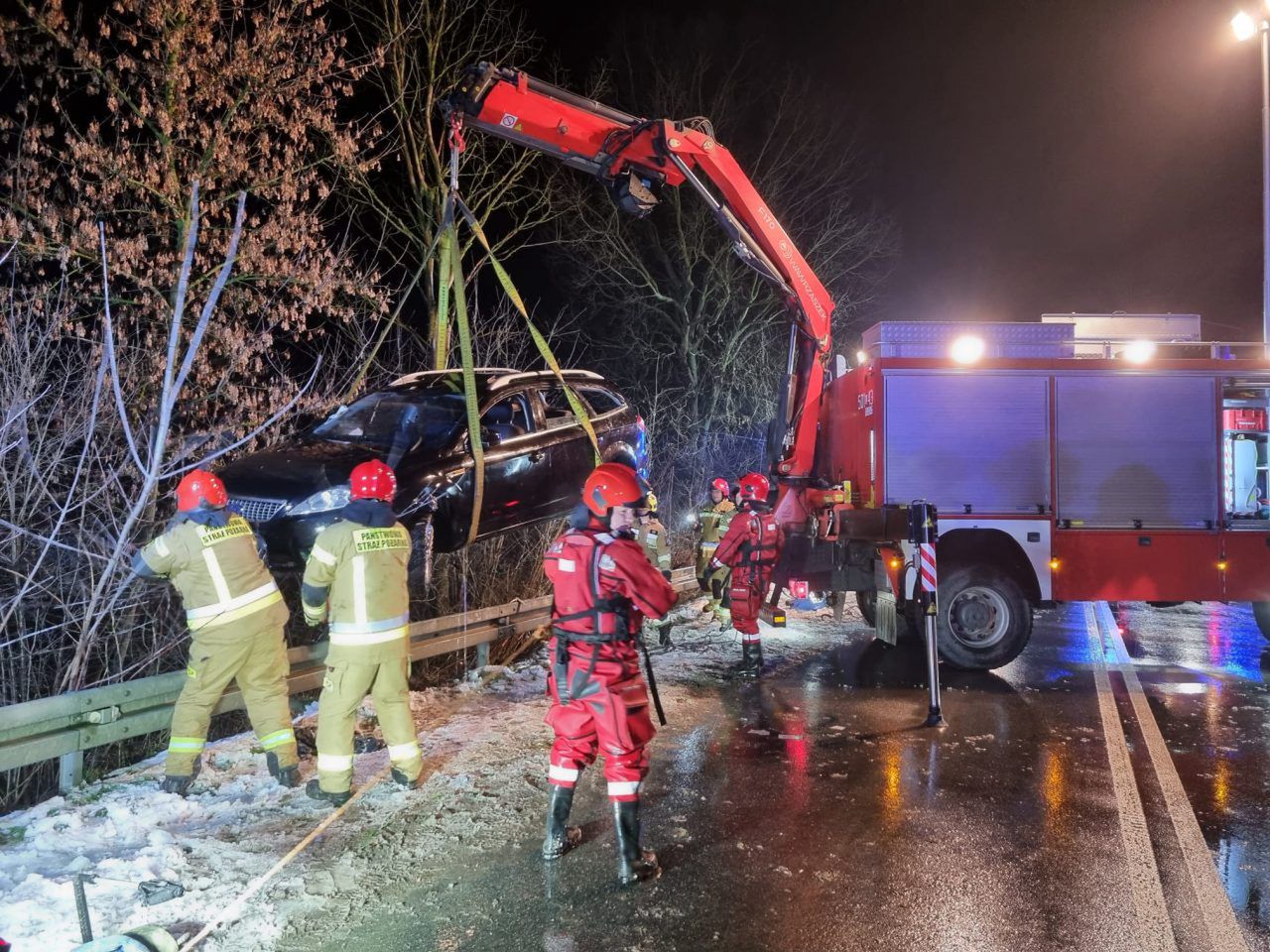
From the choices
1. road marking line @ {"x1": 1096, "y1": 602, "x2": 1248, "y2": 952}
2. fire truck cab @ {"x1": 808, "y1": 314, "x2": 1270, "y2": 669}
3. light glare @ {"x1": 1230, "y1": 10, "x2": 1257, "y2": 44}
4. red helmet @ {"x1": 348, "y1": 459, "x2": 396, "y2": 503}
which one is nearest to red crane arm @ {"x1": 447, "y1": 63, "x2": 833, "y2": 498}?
fire truck cab @ {"x1": 808, "y1": 314, "x2": 1270, "y2": 669}

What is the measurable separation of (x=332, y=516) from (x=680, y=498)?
14908 mm

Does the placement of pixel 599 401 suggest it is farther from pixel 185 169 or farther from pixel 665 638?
pixel 185 169

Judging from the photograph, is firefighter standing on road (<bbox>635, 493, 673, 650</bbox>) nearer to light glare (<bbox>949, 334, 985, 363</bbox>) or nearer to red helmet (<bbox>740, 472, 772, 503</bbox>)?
red helmet (<bbox>740, 472, 772, 503</bbox>)

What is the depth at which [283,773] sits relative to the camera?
5055mm

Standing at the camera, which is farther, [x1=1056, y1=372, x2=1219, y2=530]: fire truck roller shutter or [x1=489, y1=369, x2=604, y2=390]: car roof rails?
[x1=1056, y1=372, x2=1219, y2=530]: fire truck roller shutter

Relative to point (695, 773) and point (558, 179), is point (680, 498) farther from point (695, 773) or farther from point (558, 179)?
point (695, 773)

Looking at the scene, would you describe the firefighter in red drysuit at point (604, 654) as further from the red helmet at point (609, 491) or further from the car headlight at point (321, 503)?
the car headlight at point (321, 503)

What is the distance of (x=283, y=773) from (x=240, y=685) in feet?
1.75

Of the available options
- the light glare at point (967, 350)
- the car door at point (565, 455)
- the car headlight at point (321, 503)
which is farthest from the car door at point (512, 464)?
the light glare at point (967, 350)

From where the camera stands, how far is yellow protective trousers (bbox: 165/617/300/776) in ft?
16.0

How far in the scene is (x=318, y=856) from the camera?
4.19 m

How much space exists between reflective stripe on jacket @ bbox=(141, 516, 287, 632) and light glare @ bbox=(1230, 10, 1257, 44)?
14.1 metres

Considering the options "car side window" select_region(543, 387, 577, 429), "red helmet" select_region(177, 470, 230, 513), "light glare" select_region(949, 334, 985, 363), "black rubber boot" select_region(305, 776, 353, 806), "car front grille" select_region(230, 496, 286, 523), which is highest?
"light glare" select_region(949, 334, 985, 363)

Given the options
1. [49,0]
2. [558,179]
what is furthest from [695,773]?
[558,179]
